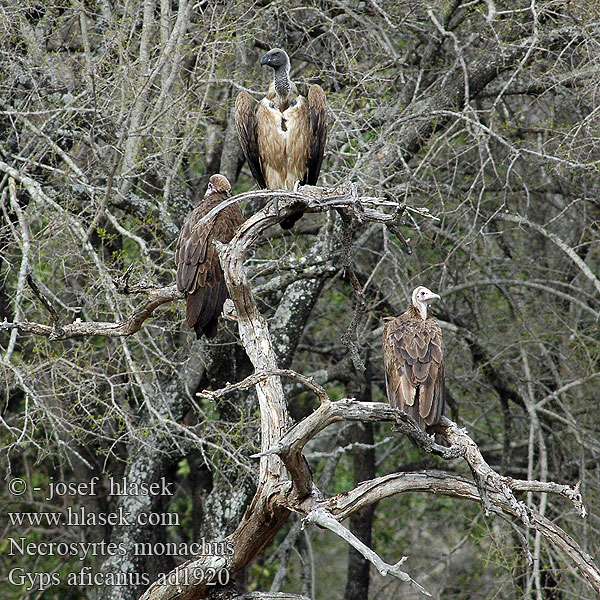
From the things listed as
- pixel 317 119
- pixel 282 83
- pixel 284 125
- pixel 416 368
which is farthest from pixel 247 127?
pixel 416 368

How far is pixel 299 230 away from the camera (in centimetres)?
826

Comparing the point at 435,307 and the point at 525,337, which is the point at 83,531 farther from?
the point at 525,337

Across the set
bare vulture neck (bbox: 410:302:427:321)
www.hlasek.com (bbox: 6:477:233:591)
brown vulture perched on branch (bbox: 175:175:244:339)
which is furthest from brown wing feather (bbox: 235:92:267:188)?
www.hlasek.com (bbox: 6:477:233:591)

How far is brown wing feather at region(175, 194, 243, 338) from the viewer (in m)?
5.49

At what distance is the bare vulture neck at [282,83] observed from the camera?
6.04 metres

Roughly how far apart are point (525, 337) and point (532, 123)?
6.66 ft

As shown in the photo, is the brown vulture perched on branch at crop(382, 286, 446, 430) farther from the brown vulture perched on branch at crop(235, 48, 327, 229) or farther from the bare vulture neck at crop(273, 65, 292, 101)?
the bare vulture neck at crop(273, 65, 292, 101)

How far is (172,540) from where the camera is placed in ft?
35.3

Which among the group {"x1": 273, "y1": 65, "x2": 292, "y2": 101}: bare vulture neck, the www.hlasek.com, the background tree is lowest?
the www.hlasek.com

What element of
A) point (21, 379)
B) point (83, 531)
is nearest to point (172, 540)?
point (83, 531)

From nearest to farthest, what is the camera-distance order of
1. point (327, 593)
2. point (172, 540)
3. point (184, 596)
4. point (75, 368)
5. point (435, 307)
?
1. point (184, 596)
2. point (75, 368)
3. point (435, 307)
4. point (172, 540)
5. point (327, 593)

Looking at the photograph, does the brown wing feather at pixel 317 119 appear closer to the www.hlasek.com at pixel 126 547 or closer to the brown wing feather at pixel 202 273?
the brown wing feather at pixel 202 273

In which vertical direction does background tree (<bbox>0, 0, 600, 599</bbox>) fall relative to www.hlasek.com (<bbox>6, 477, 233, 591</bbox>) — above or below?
above

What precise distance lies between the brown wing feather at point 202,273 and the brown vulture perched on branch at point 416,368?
42.6 inches
